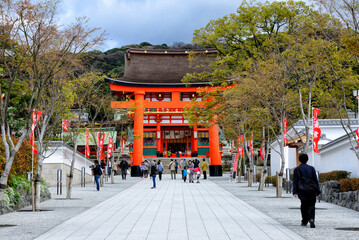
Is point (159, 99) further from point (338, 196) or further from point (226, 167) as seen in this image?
point (338, 196)

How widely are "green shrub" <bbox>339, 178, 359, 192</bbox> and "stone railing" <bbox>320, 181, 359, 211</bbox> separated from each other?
0.25 m

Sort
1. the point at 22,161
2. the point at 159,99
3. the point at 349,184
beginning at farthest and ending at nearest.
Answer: the point at 159,99 → the point at 22,161 → the point at 349,184

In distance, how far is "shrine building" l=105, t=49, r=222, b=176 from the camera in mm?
46312

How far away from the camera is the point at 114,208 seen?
15.0m

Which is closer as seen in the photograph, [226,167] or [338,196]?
[338,196]

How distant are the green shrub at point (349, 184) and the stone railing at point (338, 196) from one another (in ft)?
0.83

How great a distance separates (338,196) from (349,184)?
75 cm

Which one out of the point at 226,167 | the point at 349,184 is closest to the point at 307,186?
the point at 349,184

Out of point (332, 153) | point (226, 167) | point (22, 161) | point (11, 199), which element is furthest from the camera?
point (226, 167)

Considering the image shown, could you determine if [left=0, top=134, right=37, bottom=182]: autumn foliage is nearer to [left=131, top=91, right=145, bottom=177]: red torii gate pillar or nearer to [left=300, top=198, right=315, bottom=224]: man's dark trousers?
[left=300, top=198, right=315, bottom=224]: man's dark trousers

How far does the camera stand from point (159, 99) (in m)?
52.4

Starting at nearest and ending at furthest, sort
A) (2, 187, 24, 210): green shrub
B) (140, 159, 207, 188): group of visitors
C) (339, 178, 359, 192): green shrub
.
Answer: (2, 187, 24, 210): green shrub → (339, 178, 359, 192): green shrub → (140, 159, 207, 188): group of visitors

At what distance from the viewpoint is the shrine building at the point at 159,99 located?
1823 inches

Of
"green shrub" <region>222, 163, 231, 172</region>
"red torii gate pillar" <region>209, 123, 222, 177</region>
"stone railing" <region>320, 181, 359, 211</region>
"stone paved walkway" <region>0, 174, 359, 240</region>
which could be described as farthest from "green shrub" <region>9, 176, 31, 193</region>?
"green shrub" <region>222, 163, 231, 172</region>
